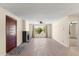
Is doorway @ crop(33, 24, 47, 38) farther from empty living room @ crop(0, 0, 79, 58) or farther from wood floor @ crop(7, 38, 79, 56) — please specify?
wood floor @ crop(7, 38, 79, 56)

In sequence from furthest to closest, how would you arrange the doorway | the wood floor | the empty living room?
the doorway → the wood floor → the empty living room

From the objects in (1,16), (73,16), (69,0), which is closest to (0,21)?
(1,16)

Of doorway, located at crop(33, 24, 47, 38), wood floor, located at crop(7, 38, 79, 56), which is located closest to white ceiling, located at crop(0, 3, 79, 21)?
wood floor, located at crop(7, 38, 79, 56)

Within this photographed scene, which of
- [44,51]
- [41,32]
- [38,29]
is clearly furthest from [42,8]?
[41,32]

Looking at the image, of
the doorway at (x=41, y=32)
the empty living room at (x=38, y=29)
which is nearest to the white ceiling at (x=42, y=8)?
the empty living room at (x=38, y=29)

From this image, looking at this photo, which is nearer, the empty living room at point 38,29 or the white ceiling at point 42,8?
the white ceiling at point 42,8

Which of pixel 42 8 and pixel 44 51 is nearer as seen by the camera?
pixel 42 8

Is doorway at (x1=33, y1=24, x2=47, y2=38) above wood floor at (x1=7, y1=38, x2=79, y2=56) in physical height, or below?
above

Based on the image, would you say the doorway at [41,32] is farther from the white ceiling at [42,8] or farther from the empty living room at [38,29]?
the white ceiling at [42,8]

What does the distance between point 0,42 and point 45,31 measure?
12412 millimetres

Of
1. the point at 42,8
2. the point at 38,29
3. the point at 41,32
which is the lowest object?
the point at 41,32

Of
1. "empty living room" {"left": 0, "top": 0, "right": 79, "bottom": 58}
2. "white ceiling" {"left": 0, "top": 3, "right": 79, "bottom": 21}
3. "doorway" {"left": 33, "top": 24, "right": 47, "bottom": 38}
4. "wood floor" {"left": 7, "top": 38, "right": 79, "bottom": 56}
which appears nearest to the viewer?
"white ceiling" {"left": 0, "top": 3, "right": 79, "bottom": 21}

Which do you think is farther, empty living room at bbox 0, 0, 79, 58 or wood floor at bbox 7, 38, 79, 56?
wood floor at bbox 7, 38, 79, 56

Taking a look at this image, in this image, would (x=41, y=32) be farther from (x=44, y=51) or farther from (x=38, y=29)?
(x=44, y=51)
